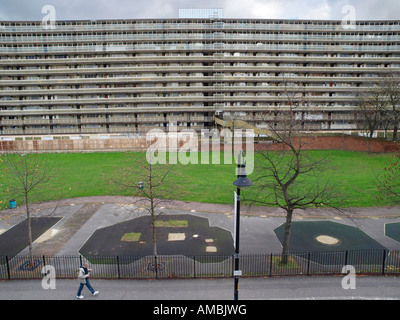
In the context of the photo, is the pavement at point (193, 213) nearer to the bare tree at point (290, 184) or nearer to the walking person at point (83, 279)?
the bare tree at point (290, 184)

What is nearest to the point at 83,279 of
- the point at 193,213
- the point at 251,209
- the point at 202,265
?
the point at 202,265

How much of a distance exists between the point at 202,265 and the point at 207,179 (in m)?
18.1

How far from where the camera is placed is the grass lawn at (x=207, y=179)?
2621 centimetres

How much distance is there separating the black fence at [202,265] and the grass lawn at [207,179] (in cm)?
689

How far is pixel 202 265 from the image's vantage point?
14.8 m

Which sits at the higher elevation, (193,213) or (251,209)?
(251,209)

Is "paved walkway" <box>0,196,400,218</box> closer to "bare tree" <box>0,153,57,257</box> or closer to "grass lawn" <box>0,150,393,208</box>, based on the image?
"grass lawn" <box>0,150,393,208</box>

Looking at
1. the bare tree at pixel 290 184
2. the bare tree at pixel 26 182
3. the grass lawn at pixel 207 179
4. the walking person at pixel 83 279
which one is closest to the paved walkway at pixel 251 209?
the bare tree at pixel 290 184

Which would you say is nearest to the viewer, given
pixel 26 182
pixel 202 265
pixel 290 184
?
pixel 202 265

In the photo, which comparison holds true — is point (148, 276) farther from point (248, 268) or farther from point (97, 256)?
point (248, 268)

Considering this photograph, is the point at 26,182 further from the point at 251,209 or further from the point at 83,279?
the point at 251,209

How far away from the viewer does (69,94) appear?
213ft

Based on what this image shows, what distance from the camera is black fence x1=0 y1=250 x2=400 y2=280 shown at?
13.8 m
